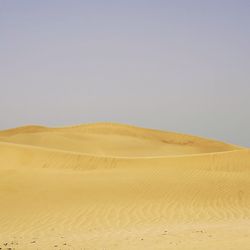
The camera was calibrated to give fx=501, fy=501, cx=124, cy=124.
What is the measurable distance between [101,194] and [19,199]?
258cm

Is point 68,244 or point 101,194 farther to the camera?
point 101,194

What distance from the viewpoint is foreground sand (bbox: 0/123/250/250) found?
1017 cm

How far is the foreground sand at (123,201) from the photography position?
10172mm

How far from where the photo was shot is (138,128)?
2061 inches

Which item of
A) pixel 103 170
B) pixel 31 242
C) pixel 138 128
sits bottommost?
pixel 31 242

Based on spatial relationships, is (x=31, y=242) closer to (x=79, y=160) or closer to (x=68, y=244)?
(x=68, y=244)

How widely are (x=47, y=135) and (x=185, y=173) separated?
2453cm

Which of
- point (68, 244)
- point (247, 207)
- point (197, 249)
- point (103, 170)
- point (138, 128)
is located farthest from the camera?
point (138, 128)

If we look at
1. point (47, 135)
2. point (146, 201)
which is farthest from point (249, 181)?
point (47, 135)

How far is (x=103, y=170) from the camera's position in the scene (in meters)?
19.2

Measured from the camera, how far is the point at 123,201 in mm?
15562

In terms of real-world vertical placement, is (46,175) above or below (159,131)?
below

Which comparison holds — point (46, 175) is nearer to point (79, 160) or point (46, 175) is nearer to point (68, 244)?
point (79, 160)

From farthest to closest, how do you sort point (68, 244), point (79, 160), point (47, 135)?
point (47, 135) < point (79, 160) < point (68, 244)
